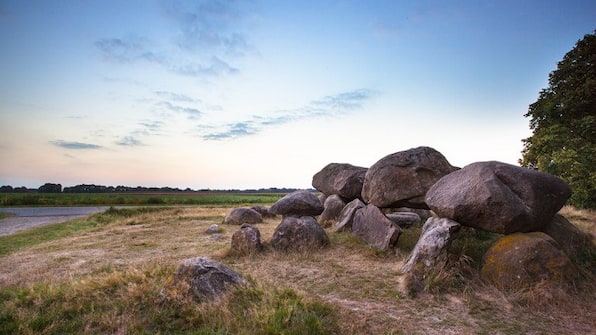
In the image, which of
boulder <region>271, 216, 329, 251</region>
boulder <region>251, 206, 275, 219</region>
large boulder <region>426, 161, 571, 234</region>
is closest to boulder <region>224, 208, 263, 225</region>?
boulder <region>251, 206, 275, 219</region>

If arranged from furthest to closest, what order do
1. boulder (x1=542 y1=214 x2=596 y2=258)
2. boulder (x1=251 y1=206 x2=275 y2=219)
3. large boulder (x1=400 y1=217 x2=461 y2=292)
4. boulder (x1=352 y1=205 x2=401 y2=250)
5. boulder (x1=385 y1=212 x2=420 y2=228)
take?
boulder (x1=251 y1=206 x2=275 y2=219)
boulder (x1=385 y1=212 x2=420 y2=228)
boulder (x1=352 y1=205 x2=401 y2=250)
boulder (x1=542 y1=214 x2=596 y2=258)
large boulder (x1=400 y1=217 x2=461 y2=292)

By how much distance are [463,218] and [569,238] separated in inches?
119

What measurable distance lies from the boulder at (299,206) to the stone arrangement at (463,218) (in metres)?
0.04

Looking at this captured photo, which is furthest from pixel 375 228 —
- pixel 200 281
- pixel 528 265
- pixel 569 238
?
pixel 200 281

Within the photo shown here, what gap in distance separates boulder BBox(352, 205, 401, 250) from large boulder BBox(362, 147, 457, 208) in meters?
0.53

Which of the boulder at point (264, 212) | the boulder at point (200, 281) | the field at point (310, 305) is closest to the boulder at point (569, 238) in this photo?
the field at point (310, 305)

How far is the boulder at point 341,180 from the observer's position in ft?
58.3

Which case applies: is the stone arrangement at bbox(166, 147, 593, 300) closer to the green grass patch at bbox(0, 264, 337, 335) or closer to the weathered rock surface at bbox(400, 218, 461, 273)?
the weathered rock surface at bbox(400, 218, 461, 273)

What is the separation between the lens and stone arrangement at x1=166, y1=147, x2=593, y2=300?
7.07m

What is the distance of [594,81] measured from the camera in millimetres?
17734

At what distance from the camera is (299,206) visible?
13.3m

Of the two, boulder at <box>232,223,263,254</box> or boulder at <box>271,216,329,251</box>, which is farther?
boulder at <box>271,216,329,251</box>

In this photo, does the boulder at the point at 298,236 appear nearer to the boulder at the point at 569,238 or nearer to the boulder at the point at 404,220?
the boulder at the point at 404,220

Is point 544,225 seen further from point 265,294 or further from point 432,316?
point 265,294
